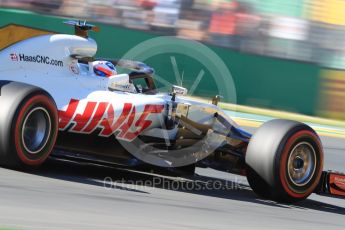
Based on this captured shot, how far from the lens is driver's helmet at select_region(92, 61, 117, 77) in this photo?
8242mm

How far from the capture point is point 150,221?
5.89 metres

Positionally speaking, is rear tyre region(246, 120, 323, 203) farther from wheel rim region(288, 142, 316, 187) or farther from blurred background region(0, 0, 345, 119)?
blurred background region(0, 0, 345, 119)

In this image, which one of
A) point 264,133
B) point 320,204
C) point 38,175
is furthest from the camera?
point 320,204

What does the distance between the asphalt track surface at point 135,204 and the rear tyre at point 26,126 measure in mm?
158

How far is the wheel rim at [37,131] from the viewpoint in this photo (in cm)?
706

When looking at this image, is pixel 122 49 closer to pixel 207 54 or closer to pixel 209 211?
pixel 207 54

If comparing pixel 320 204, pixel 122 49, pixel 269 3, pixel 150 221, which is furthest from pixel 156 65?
pixel 150 221

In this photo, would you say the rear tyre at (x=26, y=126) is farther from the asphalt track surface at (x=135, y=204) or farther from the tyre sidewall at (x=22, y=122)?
the asphalt track surface at (x=135, y=204)

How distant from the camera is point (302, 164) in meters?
7.92

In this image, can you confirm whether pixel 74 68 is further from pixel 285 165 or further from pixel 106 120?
pixel 285 165

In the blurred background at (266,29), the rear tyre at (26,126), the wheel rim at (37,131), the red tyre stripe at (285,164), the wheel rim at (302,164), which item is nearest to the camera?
the rear tyre at (26,126)

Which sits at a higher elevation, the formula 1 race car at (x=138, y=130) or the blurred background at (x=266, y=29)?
the blurred background at (x=266, y=29)

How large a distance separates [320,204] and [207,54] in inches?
337

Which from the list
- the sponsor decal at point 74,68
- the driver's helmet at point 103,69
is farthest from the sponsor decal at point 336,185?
the sponsor decal at point 74,68
